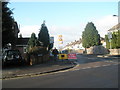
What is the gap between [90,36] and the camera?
250 ft

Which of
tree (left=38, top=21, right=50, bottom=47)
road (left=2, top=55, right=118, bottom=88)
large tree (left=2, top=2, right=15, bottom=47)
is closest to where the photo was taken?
road (left=2, top=55, right=118, bottom=88)

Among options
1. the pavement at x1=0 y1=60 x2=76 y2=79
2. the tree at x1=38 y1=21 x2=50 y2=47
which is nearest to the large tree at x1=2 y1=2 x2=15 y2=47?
the pavement at x1=0 y1=60 x2=76 y2=79

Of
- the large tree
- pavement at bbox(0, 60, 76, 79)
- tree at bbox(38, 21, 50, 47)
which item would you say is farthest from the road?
tree at bbox(38, 21, 50, 47)

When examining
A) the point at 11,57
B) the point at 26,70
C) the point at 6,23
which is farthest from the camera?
the point at 11,57

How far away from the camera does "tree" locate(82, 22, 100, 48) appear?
→ 74688 millimetres

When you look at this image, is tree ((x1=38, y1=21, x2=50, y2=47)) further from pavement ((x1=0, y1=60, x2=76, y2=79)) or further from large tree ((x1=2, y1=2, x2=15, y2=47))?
pavement ((x1=0, y1=60, x2=76, y2=79))

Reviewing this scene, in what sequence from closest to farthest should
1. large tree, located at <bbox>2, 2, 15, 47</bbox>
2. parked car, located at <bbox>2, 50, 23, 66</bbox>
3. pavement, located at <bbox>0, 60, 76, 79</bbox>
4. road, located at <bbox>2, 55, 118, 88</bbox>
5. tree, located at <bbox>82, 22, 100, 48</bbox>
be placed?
road, located at <bbox>2, 55, 118, 88</bbox> < pavement, located at <bbox>0, 60, 76, 79</bbox> < large tree, located at <bbox>2, 2, 15, 47</bbox> < parked car, located at <bbox>2, 50, 23, 66</bbox> < tree, located at <bbox>82, 22, 100, 48</bbox>

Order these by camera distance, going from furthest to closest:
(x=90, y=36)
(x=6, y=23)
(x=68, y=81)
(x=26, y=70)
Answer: (x=90, y=36), (x=6, y=23), (x=26, y=70), (x=68, y=81)

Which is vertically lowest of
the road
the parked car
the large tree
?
the road

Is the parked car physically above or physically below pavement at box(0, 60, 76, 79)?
above

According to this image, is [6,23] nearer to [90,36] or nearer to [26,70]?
[26,70]

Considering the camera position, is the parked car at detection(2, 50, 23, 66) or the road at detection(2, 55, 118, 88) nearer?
the road at detection(2, 55, 118, 88)

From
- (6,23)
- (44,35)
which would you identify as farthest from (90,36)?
(6,23)

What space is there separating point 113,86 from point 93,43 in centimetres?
6793
